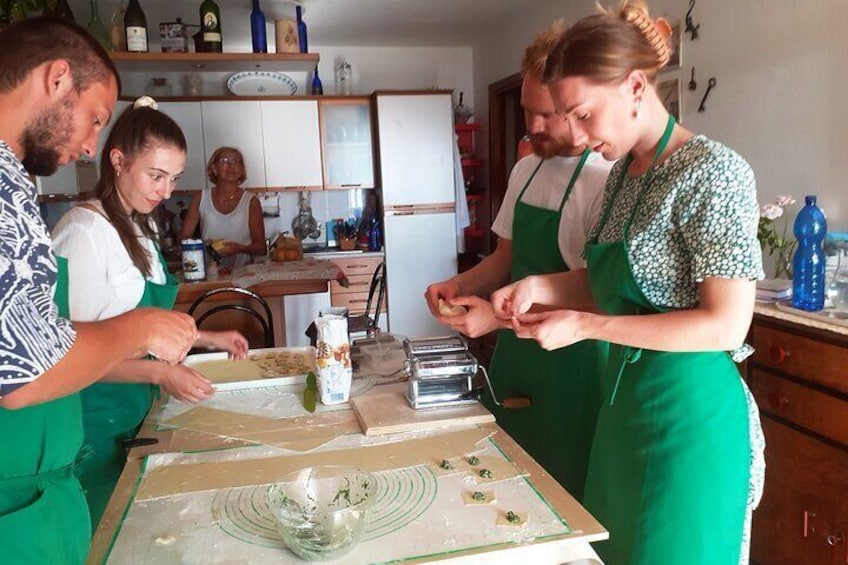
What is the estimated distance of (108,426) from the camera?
1.41 m

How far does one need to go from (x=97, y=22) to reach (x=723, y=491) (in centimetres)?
416

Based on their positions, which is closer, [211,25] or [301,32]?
[211,25]

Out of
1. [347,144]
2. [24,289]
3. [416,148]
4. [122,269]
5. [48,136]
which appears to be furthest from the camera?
[347,144]

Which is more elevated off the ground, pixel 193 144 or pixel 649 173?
pixel 193 144

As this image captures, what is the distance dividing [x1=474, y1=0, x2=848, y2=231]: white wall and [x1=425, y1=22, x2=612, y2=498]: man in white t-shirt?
104 centimetres

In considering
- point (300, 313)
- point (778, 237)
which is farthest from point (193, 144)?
point (778, 237)

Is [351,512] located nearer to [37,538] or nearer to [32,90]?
[37,538]

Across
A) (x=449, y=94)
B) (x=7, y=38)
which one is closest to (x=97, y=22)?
(x=449, y=94)

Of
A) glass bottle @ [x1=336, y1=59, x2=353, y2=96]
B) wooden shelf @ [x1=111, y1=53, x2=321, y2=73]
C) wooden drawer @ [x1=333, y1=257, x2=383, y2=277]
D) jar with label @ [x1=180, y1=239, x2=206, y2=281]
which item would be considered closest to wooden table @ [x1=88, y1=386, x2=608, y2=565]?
jar with label @ [x1=180, y1=239, x2=206, y2=281]

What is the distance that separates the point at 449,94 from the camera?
505cm

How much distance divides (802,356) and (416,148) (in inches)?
143

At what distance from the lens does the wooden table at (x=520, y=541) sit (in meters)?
0.86

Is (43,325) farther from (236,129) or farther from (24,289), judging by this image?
(236,129)

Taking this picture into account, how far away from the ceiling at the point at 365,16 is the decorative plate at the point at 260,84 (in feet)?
0.94
